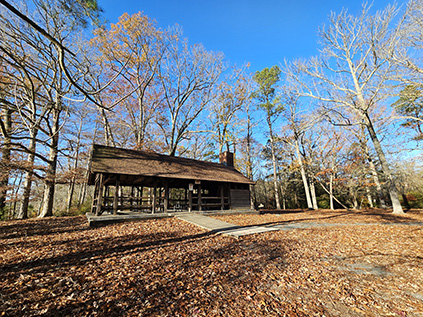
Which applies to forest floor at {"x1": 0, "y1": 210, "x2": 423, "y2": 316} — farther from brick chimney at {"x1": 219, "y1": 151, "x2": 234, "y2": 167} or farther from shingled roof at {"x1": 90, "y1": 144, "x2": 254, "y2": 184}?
brick chimney at {"x1": 219, "y1": 151, "x2": 234, "y2": 167}

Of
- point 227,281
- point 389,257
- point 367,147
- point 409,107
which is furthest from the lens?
point 367,147

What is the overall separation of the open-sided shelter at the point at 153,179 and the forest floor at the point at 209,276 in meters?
4.05

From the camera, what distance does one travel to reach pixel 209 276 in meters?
4.04

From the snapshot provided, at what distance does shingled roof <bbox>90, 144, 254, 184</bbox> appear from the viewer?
34.9 ft

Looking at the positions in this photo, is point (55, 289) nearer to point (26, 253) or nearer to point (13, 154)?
point (26, 253)

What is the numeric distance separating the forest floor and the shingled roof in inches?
174

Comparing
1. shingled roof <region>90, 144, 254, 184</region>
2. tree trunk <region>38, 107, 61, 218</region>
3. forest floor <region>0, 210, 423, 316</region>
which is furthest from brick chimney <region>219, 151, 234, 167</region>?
tree trunk <region>38, 107, 61, 218</region>

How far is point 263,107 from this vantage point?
78.2ft

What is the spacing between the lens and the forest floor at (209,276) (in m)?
2.97

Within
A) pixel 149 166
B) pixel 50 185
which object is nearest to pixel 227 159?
pixel 149 166

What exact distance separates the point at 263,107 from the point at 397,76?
13.9m

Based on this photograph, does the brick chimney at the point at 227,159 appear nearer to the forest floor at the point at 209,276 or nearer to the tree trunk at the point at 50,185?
the forest floor at the point at 209,276

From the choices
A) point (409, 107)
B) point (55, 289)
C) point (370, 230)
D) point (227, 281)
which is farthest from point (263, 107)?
point (55, 289)

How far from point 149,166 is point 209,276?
9.73 meters
